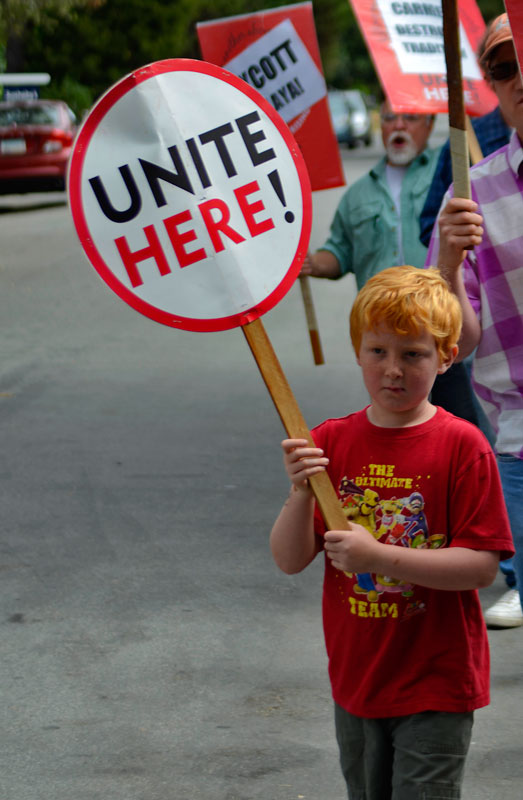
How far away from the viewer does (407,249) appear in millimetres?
5516

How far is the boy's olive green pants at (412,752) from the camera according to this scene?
2576 mm

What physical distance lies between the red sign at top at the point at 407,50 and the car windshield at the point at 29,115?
17.1 meters

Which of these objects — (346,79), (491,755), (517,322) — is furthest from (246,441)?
(346,79)

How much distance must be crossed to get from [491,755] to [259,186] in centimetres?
196

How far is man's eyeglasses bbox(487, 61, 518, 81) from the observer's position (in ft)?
10.3

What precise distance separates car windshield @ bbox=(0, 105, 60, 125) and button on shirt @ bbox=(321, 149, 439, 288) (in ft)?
57.0

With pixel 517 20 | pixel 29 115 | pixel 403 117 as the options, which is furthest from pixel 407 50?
pixel 29 115

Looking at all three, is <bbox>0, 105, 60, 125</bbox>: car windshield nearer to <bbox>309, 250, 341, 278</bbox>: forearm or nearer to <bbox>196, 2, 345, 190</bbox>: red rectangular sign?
<bbox>196, 2, 345, 190</bbox>: red rectangular sign

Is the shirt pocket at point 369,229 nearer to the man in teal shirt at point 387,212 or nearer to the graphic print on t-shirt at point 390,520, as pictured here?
the man in teal shirt at point 387,212

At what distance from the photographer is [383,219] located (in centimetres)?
555

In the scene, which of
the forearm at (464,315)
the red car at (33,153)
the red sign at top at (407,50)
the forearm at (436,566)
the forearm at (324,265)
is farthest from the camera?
the red car at (33,153)

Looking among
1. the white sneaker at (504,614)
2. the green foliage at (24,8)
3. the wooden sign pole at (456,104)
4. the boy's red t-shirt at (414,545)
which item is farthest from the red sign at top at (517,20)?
the green foliage at (24,8)

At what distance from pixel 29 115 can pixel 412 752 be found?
21.0 meters

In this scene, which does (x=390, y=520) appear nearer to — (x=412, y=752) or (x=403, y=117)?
(x=412, y=752)
